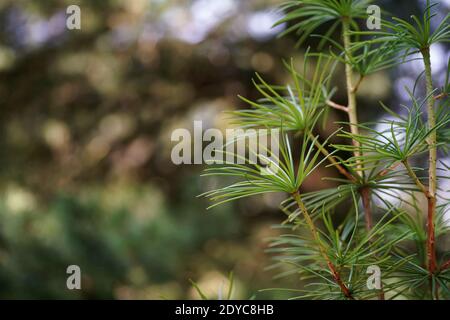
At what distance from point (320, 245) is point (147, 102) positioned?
228 centimetres

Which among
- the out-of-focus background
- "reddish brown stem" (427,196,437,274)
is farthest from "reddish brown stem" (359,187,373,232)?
the out-of-focus background

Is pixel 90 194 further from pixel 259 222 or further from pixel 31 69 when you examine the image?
pixel 31 69

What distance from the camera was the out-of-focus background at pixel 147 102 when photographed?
207 cm

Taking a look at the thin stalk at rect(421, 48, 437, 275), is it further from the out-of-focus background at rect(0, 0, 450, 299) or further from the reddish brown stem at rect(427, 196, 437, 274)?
the out-of-focus background at rect(0, 0, 450, 299)

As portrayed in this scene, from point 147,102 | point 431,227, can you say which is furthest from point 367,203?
point 147,102

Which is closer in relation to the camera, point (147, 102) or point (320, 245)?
point (320, 245)

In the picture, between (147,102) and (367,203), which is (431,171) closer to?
(367,203)

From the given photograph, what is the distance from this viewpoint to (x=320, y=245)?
34 centimetres

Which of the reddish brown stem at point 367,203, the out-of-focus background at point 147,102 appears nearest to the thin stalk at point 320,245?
the reddish brown stem at point 367,203

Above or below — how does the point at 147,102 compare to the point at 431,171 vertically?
above

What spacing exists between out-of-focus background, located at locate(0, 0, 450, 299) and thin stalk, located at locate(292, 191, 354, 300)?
126 cm

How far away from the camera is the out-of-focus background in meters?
2.07

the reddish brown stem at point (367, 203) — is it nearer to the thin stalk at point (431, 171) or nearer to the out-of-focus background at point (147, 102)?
the thin stalk at point (431, 171)

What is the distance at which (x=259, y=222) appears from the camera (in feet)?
8.36
